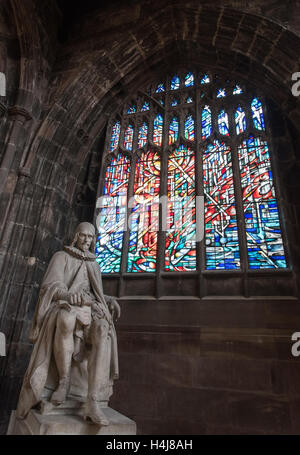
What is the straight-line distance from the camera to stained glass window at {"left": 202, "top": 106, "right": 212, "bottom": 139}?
18.5ft

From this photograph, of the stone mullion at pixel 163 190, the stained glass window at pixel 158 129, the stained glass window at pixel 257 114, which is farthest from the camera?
the stained glass window at pixel 158 129

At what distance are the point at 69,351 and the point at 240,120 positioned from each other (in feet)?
16.6

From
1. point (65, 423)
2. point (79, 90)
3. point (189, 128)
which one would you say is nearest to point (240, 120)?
point (189, 128)

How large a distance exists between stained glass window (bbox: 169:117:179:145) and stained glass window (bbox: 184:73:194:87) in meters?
0.89

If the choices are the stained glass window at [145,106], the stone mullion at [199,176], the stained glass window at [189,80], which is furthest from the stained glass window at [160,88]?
the stone mullion at [199,176]

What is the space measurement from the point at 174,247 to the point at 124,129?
9.81 ft

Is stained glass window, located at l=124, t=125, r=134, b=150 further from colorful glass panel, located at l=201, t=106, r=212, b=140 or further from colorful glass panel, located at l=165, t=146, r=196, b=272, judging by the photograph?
colorful glass panel, located at l=201, t=106, r=212, b=140

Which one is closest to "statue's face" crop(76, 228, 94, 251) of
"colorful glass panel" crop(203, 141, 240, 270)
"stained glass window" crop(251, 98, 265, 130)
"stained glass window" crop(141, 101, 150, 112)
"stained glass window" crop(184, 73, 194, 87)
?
"colorful glass panel" crop(203, 141, 240, 270)

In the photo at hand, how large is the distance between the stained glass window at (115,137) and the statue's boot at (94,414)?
198 inches

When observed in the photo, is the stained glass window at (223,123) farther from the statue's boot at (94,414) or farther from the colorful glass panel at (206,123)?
the statue's boot at (94,414)

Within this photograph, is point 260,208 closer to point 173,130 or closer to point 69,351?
point 173,130

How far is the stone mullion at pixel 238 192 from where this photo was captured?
4.43 meters
